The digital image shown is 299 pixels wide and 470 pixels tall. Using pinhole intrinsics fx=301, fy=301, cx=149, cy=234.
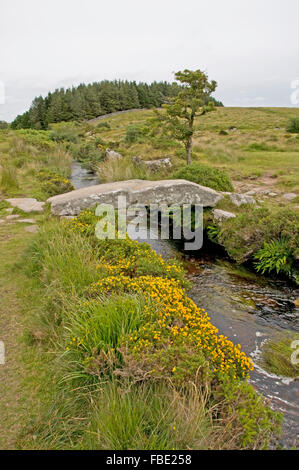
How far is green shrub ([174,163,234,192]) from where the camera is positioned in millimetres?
8703

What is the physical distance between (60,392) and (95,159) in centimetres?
1442

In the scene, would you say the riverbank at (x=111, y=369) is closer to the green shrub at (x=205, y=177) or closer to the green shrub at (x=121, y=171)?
the green shrub at (x=205, y=177)

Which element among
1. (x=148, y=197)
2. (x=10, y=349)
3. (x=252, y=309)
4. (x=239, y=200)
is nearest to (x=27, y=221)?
(x=148, y=197)

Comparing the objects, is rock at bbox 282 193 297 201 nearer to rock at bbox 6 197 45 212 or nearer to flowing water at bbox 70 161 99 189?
rock at bbox 6 197 45 212

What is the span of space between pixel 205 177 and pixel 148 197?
2147 mm

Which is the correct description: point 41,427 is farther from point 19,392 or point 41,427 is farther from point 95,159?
point 95,159

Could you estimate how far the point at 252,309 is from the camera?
15.2 feet

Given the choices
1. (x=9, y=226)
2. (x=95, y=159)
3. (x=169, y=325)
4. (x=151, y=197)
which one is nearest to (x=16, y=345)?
(x=169, y=325)

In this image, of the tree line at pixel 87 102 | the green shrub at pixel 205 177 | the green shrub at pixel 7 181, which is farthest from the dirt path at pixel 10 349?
the tree line at pixel 87 102

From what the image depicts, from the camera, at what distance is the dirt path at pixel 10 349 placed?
2596 millimetres

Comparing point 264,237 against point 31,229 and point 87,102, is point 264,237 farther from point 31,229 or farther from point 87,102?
point 87,102

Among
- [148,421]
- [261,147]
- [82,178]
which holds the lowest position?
[148,421]

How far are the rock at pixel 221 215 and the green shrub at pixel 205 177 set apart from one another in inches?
59.6

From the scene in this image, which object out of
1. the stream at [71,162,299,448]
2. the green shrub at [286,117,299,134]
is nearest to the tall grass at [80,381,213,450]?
the stream at [71,162,299,448]
